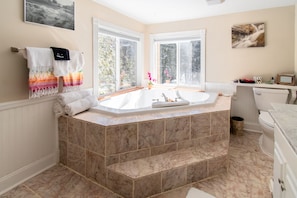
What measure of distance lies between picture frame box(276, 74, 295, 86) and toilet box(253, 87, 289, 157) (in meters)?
0.13

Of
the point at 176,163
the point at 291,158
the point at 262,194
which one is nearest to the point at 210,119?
the point at 176,163

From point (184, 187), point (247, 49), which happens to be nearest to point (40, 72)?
point (184, 187)

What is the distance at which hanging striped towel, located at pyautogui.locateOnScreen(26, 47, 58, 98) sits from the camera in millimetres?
1914

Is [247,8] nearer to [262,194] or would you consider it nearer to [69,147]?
[262,194]

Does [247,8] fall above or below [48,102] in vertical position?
above

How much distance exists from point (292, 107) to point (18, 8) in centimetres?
256

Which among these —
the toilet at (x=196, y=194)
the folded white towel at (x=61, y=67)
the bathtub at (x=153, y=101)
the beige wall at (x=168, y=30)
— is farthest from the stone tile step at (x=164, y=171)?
the beige wall at (x=168, y=30)

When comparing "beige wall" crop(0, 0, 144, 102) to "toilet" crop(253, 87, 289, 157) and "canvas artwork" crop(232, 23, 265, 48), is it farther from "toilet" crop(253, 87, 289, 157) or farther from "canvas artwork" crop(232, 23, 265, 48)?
"toilet" crop(253, 87, 289, 157)

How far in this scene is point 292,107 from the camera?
4.93 ft

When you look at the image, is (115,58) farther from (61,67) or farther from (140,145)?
(140,145)

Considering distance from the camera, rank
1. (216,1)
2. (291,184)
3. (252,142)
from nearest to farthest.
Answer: (291,184) < (216,1) < (252,142)

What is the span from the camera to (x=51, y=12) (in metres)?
2.18

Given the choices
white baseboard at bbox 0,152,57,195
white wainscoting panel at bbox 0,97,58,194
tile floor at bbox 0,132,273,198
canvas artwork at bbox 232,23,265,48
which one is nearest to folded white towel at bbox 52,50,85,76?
white wainscoting panel at bbox 0,97,58,194

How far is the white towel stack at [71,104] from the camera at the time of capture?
2.19 meters
